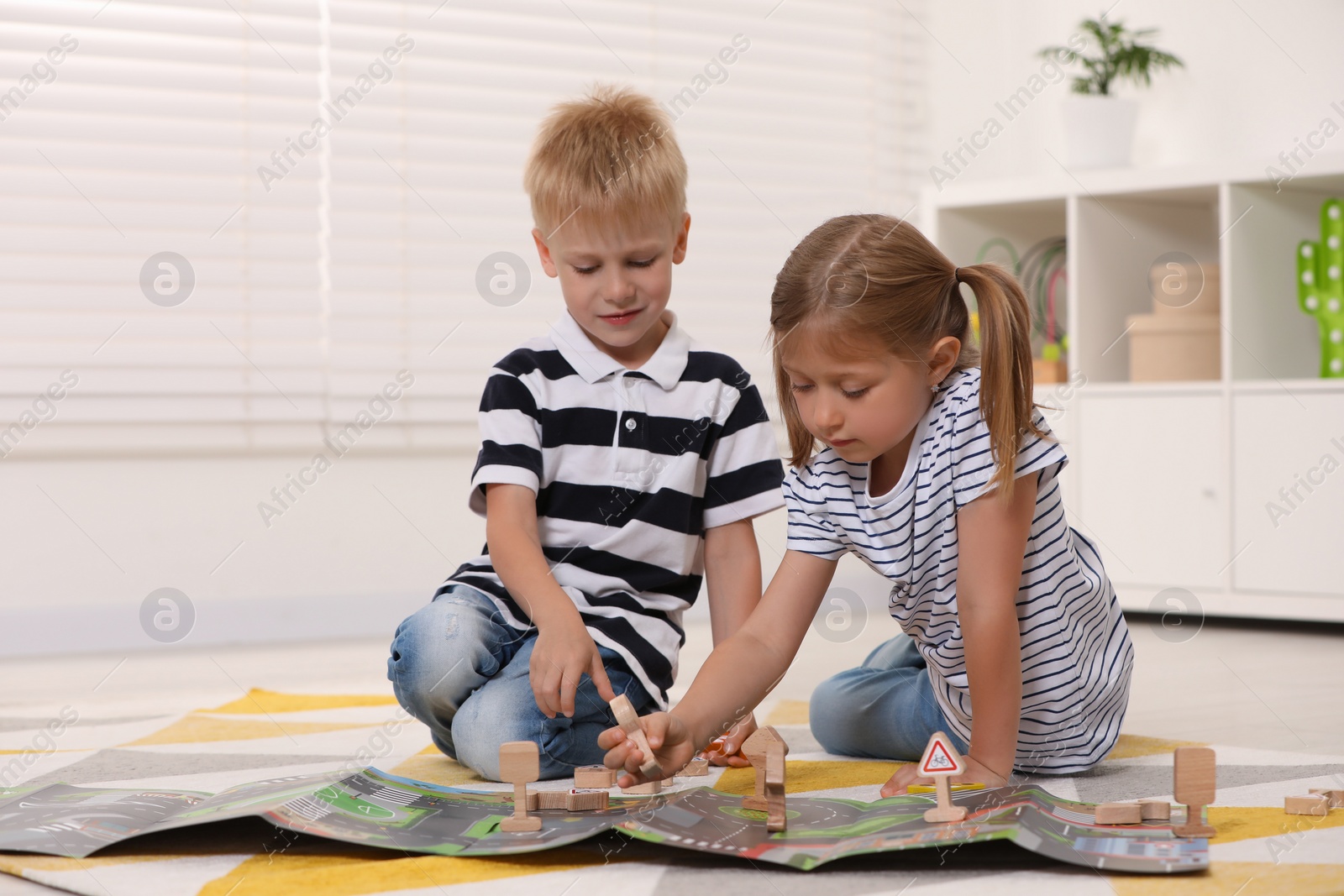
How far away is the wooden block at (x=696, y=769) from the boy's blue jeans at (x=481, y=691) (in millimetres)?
68

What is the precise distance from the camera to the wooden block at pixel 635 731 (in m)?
0.79

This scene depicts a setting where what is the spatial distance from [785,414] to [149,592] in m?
1.27

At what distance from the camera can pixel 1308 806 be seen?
82cm

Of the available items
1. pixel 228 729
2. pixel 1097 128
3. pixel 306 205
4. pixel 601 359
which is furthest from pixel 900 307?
pixel 1097 128

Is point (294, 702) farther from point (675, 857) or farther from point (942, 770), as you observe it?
point (942, 770)

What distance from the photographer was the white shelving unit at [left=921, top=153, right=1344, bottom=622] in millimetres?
1858

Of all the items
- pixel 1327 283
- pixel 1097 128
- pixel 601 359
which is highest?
pixel 1097 128

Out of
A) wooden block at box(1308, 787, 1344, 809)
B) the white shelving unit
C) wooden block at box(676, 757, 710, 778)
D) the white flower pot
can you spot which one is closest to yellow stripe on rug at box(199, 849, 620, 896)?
wooden block at box(676, 757, 710, 778)

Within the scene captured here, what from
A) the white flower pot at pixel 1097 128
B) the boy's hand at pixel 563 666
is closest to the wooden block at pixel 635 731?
the boy's hand at pixel 563 666

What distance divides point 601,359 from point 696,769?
35cm

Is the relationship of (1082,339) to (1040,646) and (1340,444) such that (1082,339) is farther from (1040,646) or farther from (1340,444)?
(1040,646)

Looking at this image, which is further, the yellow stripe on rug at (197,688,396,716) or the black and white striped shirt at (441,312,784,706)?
the yellow stripe on rug at (197,688,396,716)

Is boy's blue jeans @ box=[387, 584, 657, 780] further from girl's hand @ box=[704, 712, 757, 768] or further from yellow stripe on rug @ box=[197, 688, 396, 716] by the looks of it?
yellow stripe on rug @ box=[197, 688, 396, 716]

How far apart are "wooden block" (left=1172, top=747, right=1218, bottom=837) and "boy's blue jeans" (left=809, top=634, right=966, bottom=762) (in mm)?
295
